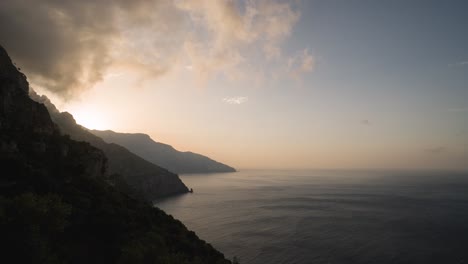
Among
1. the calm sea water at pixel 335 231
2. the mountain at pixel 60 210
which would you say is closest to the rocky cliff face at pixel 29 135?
the mountain at pixel 60 210

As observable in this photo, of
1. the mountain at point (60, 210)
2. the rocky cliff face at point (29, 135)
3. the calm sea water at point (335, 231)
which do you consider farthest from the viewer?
the calm sea water at point (335, 231)

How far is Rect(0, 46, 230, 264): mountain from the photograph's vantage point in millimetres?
27969

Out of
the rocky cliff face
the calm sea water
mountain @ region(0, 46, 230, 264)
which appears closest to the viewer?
mountain @ region(0, 46, 230, 264)

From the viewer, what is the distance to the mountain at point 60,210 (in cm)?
2797

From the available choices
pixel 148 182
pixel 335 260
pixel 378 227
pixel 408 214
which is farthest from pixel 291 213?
pixel 148 182

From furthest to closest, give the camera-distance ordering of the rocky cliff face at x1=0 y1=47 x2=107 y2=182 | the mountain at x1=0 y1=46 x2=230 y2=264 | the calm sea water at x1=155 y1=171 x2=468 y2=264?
the calm sea water at x1=155 y1=171 x2=468 y2=264 → the rocky cliff face at x1=0 y1=47 x2=107 y2=182 → the mountain at x1=0 y1=46 x2=230 y2=264

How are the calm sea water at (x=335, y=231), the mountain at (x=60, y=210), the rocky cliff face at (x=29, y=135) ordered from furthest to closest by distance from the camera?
1. the calm sea water at (x=335, y=231)
2. the rocky cliff face at (x=29, y=135)
3. the mountain at (x=60, y=210)

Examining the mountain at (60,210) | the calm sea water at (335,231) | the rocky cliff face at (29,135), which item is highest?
the rocky cliff face at (29,135)

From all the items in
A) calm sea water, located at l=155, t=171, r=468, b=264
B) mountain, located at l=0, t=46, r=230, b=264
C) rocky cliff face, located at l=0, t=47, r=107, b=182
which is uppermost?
rocky cliff face, located at l=0, t=47, r=107, b=182

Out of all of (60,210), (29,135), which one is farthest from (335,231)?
(29,135)

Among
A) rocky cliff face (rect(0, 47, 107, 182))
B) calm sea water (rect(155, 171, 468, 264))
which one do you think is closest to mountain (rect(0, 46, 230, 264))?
rocky cliff face (rect(0, 47, 107, 182))

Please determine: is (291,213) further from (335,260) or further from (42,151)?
(42,151)

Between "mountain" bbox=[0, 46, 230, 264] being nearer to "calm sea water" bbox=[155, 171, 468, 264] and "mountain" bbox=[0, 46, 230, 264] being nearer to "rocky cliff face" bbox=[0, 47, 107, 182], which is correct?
"rocky cliff face" bbox=[0, 47, 107, 182]

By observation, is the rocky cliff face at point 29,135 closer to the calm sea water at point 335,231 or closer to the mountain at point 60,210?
the mountain at point 60,210
